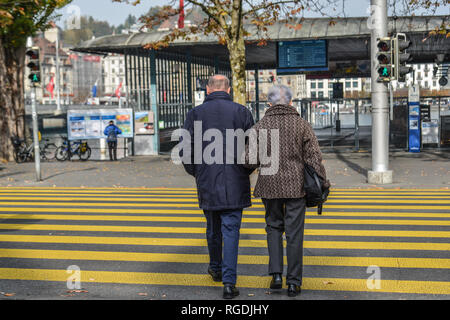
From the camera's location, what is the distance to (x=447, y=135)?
2588 cm

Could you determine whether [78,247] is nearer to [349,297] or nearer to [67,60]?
[349,297]

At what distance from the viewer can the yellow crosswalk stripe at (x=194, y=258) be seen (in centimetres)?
690

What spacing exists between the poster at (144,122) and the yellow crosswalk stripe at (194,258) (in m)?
18.2

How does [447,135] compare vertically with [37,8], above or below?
below

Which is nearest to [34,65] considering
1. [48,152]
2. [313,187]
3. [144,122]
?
[48,152]

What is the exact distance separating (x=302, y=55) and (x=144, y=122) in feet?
21.5

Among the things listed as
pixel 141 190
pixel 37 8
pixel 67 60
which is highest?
pixel 67 60

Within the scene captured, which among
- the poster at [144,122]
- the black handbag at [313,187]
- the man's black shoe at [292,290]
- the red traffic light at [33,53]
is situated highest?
the red traffic light at [33,53]

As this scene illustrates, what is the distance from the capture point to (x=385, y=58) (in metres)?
13.8

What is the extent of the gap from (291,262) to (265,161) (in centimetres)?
88

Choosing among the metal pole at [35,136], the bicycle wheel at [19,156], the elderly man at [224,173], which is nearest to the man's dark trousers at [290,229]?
the elderly man at [224,173]

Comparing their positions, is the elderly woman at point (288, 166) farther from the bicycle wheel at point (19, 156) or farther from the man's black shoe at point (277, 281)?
the bicycle wheel at point (19, 156)

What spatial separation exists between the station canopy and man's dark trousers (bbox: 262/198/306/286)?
1498 cm
